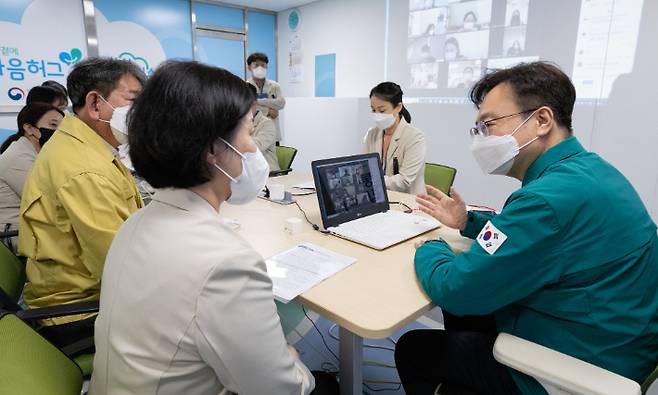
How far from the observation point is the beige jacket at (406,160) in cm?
274

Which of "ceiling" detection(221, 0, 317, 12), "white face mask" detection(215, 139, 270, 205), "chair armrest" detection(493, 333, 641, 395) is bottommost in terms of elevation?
"chair armrest" detection(493, 333, 641, 395)

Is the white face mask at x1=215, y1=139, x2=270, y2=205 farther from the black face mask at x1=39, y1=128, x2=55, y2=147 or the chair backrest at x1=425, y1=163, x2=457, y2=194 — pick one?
the black face mask at x1=39, y1=128, x2=55, y2=147

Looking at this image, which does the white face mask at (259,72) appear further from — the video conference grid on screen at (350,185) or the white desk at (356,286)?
the video conference grid on screen at (350,185)

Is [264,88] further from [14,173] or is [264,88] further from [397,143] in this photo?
[14,173]

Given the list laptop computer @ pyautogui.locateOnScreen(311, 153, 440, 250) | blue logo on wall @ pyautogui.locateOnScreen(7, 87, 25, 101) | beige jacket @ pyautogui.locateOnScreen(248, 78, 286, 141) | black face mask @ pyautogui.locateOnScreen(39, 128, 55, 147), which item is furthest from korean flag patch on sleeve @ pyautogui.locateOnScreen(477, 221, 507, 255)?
blue logo on wall @ pyautogui.locateOnScreen(7, 87, 25, 101)

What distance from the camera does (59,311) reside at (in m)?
1.18

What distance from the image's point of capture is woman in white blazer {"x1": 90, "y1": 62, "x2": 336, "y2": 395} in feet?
2.31

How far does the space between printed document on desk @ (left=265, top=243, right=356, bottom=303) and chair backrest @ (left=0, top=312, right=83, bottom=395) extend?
52cm

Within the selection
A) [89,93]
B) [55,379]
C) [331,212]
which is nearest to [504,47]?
[331,212]

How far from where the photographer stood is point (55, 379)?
0.86 metres

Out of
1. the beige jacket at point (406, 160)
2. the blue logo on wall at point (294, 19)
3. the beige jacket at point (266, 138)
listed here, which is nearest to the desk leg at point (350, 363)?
the beige jacket at point (406, 160)

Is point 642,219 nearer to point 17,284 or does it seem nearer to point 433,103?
point 17,284

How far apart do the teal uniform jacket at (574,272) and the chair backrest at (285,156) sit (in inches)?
112

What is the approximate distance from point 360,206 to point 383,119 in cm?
125
